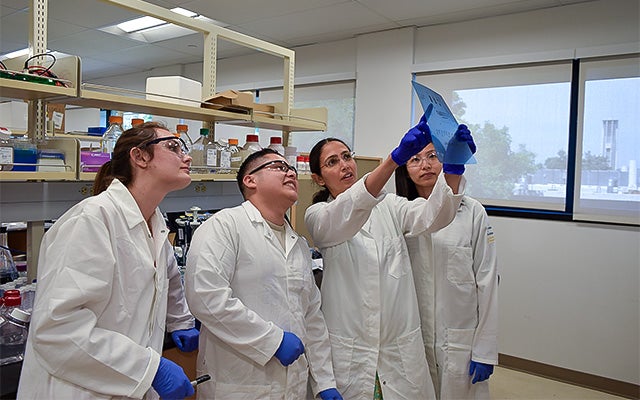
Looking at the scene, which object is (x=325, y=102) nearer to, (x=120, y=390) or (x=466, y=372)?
(x=466, y=372)

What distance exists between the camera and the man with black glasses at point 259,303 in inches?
52.2

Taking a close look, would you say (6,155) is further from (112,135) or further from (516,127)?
(516,127)

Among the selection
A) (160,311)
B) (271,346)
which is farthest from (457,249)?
(160,311)

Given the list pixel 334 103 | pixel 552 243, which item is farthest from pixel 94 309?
pixel 334 103

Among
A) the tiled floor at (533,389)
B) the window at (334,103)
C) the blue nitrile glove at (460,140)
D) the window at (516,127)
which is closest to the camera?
the blue nitrile glove at (460,140)

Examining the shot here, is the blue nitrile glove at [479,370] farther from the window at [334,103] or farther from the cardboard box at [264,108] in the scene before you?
the window at [334,103]

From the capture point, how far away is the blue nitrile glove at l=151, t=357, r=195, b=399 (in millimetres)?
1137

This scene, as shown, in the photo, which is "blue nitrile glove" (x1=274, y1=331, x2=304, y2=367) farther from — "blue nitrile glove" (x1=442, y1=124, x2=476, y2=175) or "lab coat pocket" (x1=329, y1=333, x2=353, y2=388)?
"blue nitrile glove" (x1=442, y1=124, x2=476, y2=175)

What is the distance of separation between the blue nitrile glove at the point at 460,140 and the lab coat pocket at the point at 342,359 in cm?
68

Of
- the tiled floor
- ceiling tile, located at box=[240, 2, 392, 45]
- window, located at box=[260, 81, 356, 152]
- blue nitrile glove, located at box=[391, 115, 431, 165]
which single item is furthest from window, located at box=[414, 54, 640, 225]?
blue nitrile glove, located at box=[391, 115, 431, 165]

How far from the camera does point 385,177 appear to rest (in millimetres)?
1504

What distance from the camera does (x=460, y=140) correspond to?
1.55 metres

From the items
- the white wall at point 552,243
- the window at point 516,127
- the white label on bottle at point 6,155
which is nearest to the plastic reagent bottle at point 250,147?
the white label on bottle at point 6,155

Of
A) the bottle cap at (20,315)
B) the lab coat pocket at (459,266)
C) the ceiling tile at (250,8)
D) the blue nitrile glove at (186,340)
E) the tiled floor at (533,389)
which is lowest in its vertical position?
the tiled floor at (533,389)
